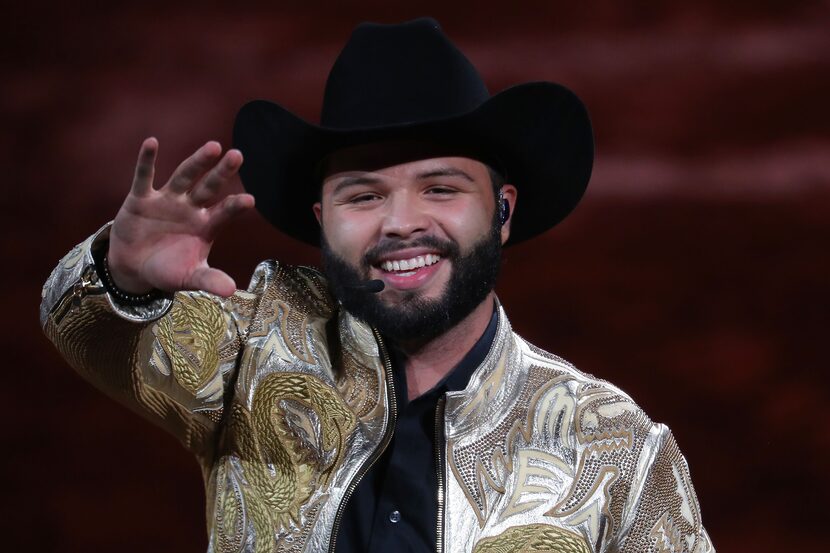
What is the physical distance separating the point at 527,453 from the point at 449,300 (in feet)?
0.72

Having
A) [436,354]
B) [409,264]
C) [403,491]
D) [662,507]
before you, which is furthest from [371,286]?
[662,507]

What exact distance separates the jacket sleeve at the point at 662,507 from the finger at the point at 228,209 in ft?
2.08

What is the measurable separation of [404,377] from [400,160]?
0.97 ft

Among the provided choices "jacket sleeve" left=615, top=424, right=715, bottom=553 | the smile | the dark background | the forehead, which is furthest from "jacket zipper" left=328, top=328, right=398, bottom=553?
the dark background

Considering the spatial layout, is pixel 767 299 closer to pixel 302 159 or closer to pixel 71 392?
pixel 302 159

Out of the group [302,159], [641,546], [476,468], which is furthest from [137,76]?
[641,546]

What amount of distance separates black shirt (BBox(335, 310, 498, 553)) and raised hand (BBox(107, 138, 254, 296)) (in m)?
0.40

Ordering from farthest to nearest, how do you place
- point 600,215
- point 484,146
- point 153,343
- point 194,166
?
point 600,215 → point 484,146 → point 153,343 → point 194,166

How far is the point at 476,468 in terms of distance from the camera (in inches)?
64.3

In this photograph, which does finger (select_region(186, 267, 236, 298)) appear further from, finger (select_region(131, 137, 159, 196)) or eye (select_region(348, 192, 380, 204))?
eye (select_region(348, 192, 380, 204))

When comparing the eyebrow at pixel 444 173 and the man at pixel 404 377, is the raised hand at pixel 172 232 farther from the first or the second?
the eyebrow at pixel 444 173

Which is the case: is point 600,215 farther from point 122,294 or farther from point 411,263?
point 122,294

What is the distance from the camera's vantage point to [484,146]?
1706 millimetres

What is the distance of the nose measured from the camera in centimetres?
160
